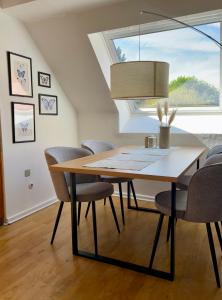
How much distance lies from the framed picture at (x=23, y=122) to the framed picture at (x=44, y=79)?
0.33 m

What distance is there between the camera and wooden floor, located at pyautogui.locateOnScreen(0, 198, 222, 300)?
71.6 inches

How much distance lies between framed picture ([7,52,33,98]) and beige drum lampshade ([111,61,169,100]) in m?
1.17

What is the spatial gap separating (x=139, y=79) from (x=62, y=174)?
983mm

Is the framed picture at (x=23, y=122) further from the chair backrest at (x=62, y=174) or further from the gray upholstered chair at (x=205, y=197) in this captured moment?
the gray upholstered chair at (x=205, y=197)

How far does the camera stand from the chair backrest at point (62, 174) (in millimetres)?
2307

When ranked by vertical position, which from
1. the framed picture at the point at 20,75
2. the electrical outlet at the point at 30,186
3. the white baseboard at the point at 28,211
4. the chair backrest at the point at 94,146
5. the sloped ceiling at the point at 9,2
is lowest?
the white baseboard at the point at 28,211

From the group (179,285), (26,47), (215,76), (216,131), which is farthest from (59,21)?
(179,285)

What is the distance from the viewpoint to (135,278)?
198 centimetres

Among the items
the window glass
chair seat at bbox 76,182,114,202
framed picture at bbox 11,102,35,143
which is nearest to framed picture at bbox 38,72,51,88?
framed picture at bbox 11,102,35,143

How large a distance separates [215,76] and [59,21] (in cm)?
189

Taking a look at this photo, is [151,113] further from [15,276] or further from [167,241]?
[15,276]

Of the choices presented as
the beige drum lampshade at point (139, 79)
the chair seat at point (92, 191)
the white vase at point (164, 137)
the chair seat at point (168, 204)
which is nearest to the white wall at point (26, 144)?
the chair seat at point (92, 191)

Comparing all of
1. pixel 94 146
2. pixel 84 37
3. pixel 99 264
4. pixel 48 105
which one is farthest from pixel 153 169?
pixel 48 105

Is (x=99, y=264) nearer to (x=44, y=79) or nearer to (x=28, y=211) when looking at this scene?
(x=28, y=211)
